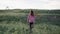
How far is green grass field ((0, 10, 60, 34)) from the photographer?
10.7 ft

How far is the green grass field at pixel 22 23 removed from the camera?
3.25 m

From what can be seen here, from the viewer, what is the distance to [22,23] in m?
3.28

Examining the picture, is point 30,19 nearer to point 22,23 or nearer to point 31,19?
point 31,19

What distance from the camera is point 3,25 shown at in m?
3.27

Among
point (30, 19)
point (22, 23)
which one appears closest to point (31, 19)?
point (30, 19)

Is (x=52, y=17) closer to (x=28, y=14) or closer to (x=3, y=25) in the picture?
(x=28, y=14)

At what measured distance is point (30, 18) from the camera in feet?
10.8
